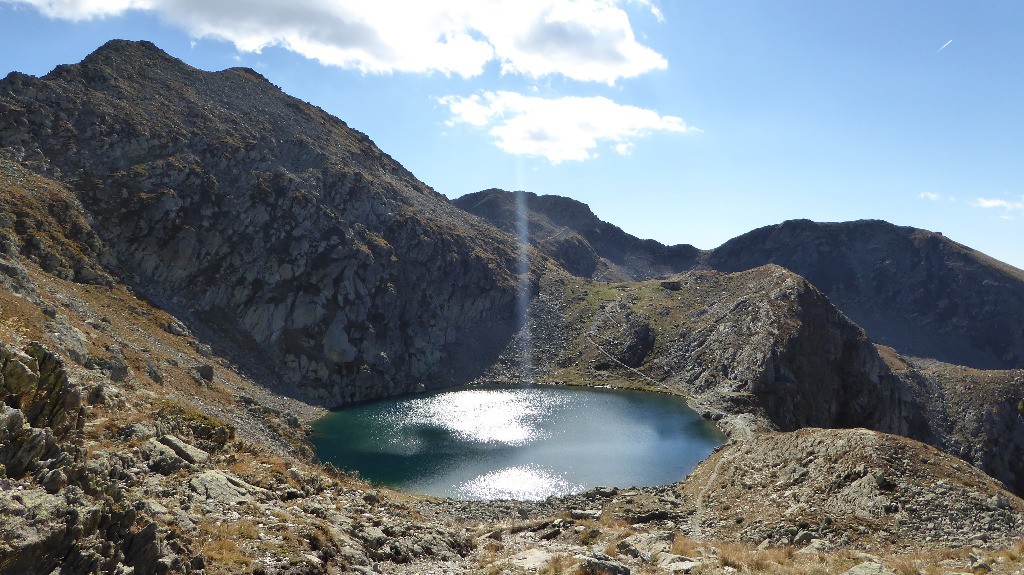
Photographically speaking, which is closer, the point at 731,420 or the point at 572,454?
the point at 572,454

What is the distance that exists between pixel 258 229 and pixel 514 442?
65244mm

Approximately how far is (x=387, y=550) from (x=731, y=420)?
71777 millimetres

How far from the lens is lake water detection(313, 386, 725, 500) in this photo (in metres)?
52.8

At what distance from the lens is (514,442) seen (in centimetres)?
6600

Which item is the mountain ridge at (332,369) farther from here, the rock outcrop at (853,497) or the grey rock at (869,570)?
the grey rock at (869,570)

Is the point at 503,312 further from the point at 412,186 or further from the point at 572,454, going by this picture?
the point at 572,454

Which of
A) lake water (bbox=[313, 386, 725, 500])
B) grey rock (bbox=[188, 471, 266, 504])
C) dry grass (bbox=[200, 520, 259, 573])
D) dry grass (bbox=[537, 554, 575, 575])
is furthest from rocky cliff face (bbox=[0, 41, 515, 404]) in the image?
dry grass (bbox=[537, 554, 575, 575])

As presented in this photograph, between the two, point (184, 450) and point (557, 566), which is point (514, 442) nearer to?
point (184, 450)

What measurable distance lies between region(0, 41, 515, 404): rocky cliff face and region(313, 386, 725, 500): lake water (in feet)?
49.0

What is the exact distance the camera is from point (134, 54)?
378 ft

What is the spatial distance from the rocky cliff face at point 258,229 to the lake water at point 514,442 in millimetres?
14934

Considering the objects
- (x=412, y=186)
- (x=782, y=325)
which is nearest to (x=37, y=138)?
(x=412, y=186)

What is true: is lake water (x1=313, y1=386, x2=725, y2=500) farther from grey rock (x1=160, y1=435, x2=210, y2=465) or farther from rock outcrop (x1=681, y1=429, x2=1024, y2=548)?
grey rock (x1=160, y1=435, x2=210, y2=465)

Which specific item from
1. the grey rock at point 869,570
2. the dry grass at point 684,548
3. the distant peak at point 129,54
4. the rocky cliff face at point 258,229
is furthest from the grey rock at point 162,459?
the distant peak at point 129,54
